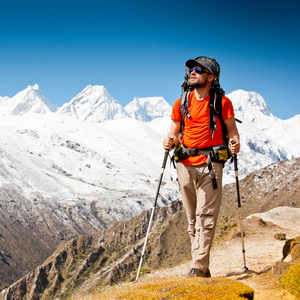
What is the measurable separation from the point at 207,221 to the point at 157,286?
1845 mm

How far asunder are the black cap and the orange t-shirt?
612 millimetres

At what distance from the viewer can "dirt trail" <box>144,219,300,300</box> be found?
7852mm

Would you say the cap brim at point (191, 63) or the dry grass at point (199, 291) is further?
the cap brim at point (191, 63)

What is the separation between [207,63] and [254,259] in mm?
8018

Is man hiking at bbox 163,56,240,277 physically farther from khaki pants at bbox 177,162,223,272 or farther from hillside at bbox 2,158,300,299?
hillside at bbox 2,158,300,299

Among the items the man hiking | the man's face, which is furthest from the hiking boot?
the man's face

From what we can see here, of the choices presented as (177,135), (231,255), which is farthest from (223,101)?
(231,255)

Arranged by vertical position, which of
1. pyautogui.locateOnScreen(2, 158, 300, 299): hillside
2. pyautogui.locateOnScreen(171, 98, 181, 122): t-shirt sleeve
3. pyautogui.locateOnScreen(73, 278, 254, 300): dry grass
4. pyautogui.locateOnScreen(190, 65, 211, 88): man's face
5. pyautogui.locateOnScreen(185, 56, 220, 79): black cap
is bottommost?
pyautogui.locateOnScreen(2, 158, 300, 299): hillside

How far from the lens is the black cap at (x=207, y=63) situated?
8.28m

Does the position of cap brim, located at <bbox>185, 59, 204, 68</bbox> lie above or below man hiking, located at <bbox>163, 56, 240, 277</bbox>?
above

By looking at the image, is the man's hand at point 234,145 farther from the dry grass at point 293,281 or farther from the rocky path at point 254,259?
the rocky path at point 254,259

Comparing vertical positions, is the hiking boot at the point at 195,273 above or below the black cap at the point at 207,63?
below

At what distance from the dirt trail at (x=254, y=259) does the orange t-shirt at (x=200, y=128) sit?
308 centimetres

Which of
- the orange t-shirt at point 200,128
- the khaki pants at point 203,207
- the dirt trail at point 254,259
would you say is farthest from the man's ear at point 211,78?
the dirt trail at point 254,259
